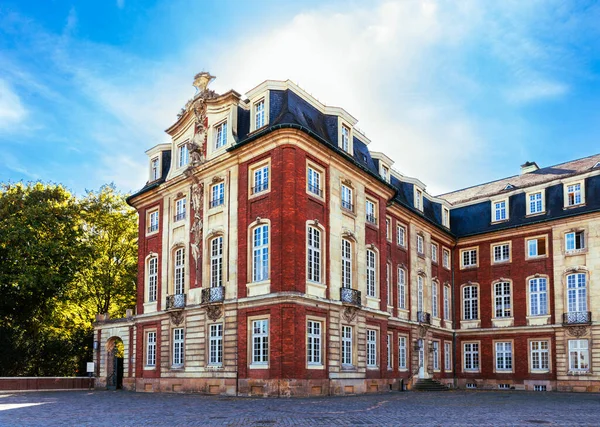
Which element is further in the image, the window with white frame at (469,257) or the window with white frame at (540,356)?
the window with white frame at (469,257)

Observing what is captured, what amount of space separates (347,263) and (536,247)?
54.8 ft

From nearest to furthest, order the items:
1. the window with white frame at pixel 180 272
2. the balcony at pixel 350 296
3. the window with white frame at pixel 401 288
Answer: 1. the balcony at pixel 350 296
2. the window with white frame at pixel 180 272
3. the window with white frame at pixel 401 288

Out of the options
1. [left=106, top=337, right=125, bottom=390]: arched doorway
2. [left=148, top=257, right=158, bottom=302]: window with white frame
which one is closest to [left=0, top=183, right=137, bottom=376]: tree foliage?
[left=106, top=337, right=125, bottom=390]: arched doorway

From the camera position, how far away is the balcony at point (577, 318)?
121 ft

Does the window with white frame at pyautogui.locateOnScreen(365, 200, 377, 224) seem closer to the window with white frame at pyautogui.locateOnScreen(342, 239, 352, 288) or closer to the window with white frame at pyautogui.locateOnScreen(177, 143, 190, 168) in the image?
the window with white frame at pyautogui.locateOnScreen(342, 239, 352, 288)

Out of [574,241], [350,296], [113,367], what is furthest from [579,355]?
[113,367]

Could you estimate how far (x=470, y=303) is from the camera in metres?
43.4

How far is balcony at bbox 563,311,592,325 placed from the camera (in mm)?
36969

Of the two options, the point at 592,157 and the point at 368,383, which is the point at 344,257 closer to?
the point at 368,383

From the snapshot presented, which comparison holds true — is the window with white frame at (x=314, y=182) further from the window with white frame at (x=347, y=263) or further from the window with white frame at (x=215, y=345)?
the window with white frame at (x=215, y=345)

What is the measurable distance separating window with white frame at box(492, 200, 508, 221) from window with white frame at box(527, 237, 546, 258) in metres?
2.82

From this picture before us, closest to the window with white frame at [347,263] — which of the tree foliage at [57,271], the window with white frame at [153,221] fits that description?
the window with white frame at [153,221]

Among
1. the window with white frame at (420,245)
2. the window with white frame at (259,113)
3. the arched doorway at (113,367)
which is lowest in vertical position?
the arched doorway at (113,367)

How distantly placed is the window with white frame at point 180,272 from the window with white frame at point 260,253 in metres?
6.13
